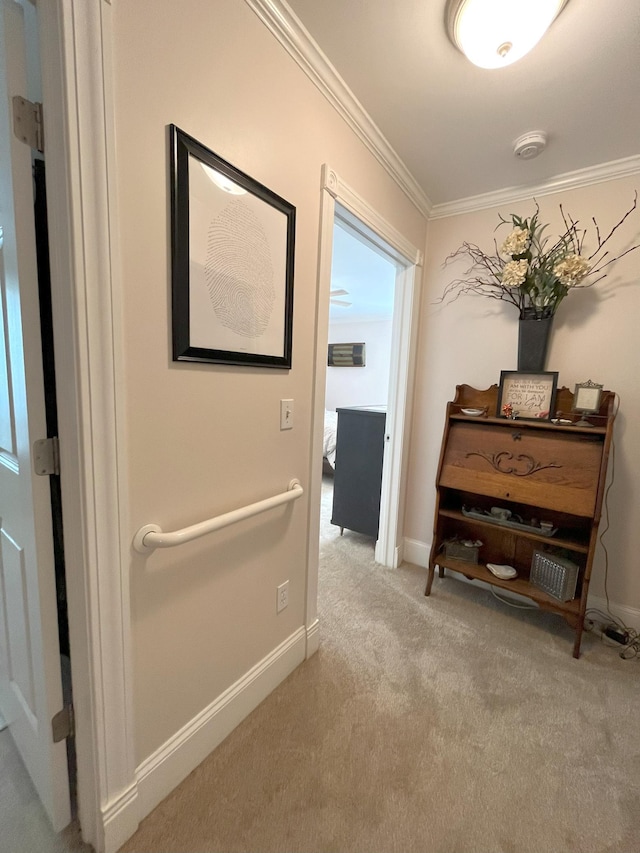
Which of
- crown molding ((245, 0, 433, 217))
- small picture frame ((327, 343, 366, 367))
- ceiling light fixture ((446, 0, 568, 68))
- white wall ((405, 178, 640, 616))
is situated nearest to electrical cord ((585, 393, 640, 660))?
white wall ((405, 178, 640, 616))

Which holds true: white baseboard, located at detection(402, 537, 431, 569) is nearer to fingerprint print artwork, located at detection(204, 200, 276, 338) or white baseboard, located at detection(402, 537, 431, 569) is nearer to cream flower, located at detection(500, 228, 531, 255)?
cream flower, located at detection(500, 228, 531, 255)

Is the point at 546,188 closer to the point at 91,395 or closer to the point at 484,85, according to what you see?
the point at 484,85

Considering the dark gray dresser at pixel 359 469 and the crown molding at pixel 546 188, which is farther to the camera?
the dark gray dresser at pixel 359 469

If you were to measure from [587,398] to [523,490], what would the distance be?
0.56 meters

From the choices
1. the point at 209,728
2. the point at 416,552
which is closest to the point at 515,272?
the point at 416,552

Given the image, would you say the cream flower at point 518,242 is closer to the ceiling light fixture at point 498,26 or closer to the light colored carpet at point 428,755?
the ceiling light fixture at point 498,26

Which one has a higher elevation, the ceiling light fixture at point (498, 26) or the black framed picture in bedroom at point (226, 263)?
the ceiling light fixture at point (498, 26)

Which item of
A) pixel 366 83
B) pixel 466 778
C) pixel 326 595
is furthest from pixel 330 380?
pixel 466 778

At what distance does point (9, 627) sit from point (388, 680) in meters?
1.45

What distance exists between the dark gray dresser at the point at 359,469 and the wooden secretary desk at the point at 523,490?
0.61m

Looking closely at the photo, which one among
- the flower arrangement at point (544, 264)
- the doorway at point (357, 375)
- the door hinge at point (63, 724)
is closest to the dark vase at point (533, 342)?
the flower arrangement at point (544, 264)

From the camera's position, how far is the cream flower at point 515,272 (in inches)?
73.3

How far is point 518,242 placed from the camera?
6.08 feet

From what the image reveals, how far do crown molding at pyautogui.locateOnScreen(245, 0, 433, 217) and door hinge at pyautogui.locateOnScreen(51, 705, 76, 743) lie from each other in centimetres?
206
